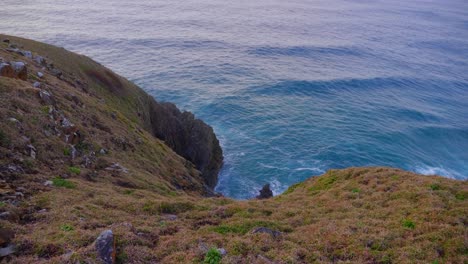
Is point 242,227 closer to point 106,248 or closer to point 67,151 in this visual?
point 106,248

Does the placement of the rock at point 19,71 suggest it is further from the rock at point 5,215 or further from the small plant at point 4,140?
the rock at point 5,215

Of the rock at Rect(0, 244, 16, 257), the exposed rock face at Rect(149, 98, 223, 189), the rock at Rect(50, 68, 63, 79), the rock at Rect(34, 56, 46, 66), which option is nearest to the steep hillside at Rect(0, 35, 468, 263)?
the rock at Rect(0, 244, 16, 257)

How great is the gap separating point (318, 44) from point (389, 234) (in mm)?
122401

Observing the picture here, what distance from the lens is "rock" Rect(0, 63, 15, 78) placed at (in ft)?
80.6

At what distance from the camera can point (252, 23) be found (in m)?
158

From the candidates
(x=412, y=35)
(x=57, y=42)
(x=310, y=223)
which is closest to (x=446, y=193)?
(x=310, y=223)

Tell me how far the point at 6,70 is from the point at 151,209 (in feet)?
54.4

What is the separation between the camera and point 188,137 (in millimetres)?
52875

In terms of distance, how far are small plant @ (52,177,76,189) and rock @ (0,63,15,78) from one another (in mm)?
11339

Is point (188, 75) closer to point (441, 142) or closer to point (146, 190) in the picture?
point (441, 142)

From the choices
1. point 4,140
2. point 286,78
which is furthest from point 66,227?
point 286,78

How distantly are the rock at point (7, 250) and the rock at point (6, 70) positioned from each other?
58.1 ft

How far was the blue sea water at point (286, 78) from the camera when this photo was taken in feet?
204

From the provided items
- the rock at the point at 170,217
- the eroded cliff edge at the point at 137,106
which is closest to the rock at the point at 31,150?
the rock at the point at 170,217
